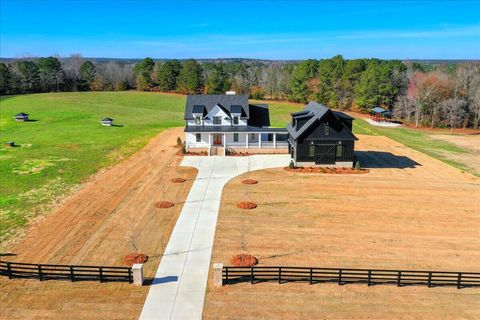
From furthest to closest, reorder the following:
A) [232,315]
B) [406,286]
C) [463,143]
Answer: [463,143] → [406,286] → [232,315]

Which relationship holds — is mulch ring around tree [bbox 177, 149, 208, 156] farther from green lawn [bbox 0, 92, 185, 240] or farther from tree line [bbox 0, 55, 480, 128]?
tree line [bbox 0, 55, 480, 128]

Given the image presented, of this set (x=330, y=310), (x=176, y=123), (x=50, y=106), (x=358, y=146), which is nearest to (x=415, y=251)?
(x=330, y=310)

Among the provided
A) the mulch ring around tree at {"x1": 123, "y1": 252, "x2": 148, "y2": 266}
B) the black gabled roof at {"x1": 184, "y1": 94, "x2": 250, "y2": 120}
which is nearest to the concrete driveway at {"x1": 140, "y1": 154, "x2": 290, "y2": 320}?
the mulch ring around tree at {"x1": 123, "y1": 252, "x2": 148, "y2": 266}

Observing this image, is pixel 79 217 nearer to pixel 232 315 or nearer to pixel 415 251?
pixel 232 315

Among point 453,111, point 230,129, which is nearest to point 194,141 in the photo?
point 230,129

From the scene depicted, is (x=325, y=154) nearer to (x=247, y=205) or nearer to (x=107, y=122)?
(x=247, y=205)
